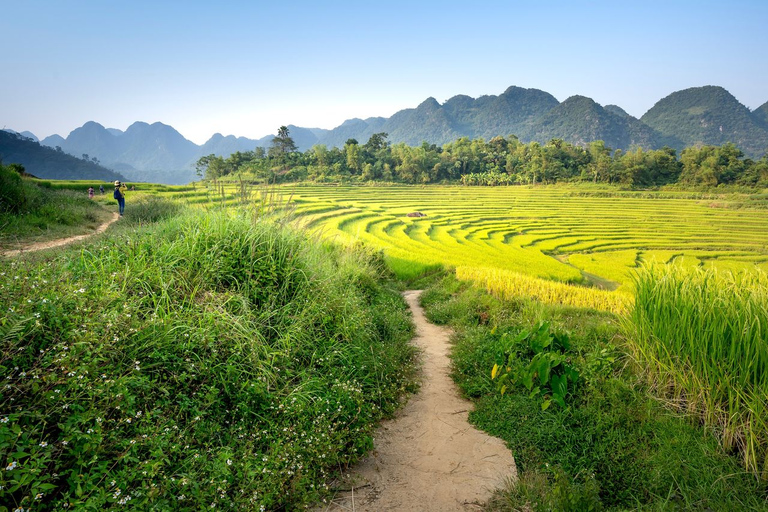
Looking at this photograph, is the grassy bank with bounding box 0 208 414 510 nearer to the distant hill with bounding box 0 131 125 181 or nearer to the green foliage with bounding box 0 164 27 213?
the green foliage with bounding box 0 164 27 213

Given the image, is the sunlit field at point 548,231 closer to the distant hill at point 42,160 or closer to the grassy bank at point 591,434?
the grassy bank at point 591,434

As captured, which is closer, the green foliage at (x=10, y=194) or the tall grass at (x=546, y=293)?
the tall grass at (x=546, y=293)

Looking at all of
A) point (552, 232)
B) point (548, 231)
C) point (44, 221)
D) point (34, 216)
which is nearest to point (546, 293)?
point (44, 221)

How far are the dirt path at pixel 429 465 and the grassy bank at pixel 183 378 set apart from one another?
19 cm

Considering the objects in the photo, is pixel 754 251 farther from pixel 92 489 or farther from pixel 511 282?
pixel 92 489

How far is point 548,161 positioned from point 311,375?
221 feet

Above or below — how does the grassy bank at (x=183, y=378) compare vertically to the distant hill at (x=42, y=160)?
below

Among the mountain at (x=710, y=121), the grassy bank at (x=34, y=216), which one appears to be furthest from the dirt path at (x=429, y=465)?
the mountain at (x=710, y=121)

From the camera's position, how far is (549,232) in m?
30.7

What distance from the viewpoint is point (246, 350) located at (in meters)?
3.20

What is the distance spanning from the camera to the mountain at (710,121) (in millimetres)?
117500

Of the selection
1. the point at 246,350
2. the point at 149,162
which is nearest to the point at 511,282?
the point at 246,350

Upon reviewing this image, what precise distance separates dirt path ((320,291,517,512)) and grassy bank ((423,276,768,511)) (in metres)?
0.19

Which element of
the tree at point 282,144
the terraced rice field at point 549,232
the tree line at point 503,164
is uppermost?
the tree at point 282,144
